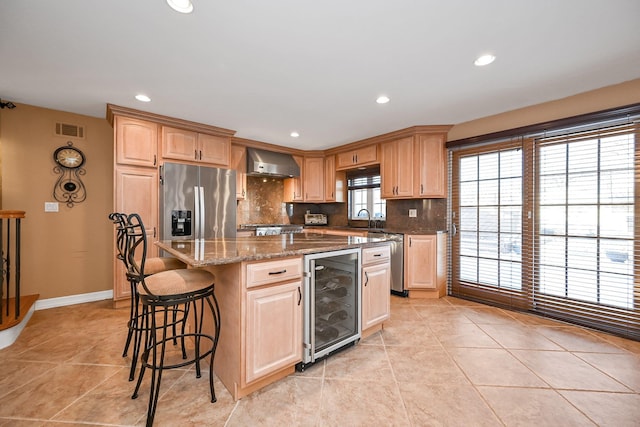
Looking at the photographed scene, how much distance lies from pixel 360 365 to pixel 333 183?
3562mm

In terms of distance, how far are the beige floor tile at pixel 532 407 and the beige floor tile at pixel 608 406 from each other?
A: 63 millimetres

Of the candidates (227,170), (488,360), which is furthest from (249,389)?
(227,170)

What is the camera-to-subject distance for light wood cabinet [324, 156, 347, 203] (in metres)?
5.13

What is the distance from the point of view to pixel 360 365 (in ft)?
6.55

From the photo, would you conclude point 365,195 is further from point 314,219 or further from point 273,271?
point 273,271

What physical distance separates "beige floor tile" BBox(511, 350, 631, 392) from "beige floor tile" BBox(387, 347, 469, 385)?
572 millimetres

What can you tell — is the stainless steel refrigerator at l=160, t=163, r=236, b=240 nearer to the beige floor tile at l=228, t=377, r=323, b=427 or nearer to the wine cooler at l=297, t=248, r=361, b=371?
the wine cooler at l=297, t=248, r=361, b=371

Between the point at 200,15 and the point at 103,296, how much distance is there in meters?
3.66

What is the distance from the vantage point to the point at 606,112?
2504 mm

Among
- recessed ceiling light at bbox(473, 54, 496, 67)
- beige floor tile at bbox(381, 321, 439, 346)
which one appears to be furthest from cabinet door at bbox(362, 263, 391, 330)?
recessed ceiling light at bbox(473, 54, 496, 67)

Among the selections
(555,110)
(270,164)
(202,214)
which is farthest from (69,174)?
(555,110)

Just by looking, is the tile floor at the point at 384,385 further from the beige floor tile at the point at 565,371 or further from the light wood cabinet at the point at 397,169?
the light wood cabinet at the point at 397,169

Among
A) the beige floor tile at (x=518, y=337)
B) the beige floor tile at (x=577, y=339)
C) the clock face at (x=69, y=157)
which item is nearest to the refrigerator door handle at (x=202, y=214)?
the clock face at (x=69, y=157)

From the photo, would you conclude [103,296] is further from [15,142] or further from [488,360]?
[488,360]
